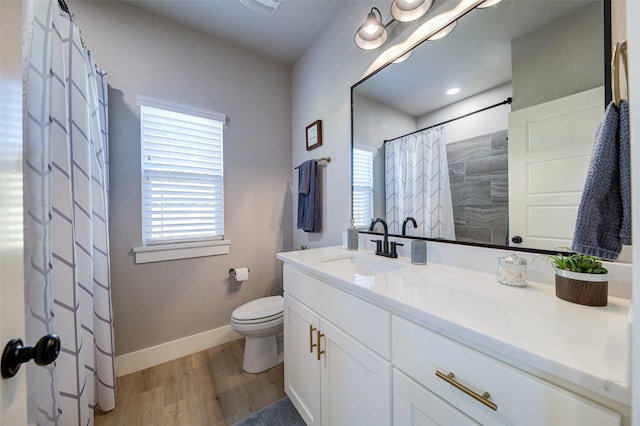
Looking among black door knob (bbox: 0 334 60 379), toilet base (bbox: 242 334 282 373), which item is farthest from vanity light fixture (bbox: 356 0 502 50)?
toilet base (bbox: 242 334 282 373)

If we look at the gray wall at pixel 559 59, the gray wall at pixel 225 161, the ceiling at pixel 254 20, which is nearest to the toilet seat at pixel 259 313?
the gray wall at pixel 225 161

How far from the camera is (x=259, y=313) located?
5.48 feet

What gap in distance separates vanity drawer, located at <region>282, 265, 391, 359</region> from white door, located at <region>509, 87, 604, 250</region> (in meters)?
0.65

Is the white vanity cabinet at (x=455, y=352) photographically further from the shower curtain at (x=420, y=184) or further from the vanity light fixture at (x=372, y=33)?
the vanity light fixture at (x=372, y=33)

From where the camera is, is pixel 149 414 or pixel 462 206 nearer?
pixel 462 206

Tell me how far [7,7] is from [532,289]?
154 cm

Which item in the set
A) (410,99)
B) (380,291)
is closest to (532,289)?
(380,291)

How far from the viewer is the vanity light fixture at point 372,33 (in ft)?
4.47

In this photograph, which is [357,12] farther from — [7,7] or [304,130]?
[7,7]

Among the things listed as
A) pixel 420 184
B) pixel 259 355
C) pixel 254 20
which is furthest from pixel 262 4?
pixel 259 355

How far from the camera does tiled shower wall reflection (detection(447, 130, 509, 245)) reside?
0.97m

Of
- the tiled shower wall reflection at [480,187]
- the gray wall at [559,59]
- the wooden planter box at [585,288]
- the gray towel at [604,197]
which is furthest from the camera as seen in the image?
the tiled shower wall reflection at [480,187]

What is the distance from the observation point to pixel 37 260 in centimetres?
81

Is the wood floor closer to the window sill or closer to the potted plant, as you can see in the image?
the window sill
